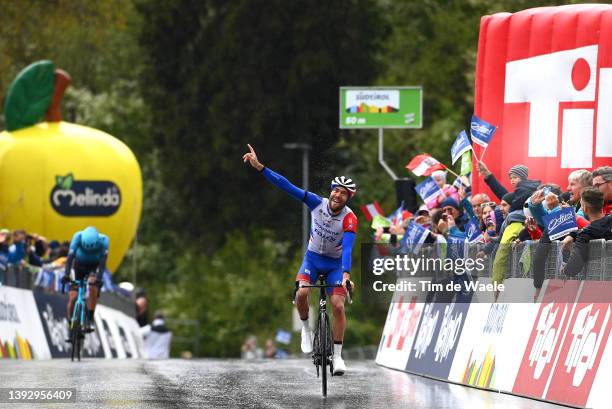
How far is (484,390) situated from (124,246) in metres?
27.1

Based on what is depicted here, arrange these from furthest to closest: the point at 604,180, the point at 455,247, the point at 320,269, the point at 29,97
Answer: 1. the point at 29,97
2. the point at 455,247
3. the point at 320,269
4. the point at 604,180

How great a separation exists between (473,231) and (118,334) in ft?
49.3

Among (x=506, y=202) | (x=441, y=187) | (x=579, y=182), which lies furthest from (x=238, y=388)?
(x=441, y=187)

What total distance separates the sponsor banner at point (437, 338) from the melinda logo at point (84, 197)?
70.7 ft

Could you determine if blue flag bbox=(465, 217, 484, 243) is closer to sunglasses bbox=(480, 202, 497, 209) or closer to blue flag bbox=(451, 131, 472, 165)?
sunglasses bbox=(480, 202, 497, 209)

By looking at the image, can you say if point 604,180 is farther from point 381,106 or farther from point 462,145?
point 381,106

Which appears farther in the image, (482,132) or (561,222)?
(482,132)

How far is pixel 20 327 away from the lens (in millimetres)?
24859

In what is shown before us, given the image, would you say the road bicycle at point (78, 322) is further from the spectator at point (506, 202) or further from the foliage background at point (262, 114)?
the foliage background at point (262, 114)

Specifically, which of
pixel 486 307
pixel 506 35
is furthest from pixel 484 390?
pixel 506 35

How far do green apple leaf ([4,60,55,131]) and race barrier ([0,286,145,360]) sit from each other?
9.02 meters

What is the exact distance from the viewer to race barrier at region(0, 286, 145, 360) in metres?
24.2

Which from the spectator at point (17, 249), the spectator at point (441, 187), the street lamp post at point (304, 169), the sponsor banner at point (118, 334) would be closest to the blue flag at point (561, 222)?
the spectator at point (441, 187)

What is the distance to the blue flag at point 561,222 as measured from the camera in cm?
1410
